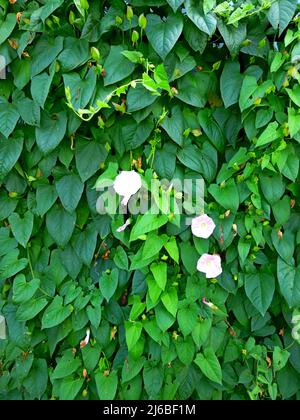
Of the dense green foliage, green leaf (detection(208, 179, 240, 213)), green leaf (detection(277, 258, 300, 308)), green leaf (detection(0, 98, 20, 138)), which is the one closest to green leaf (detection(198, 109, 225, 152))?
the dense green foliage

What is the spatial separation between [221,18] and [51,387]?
1.29 meters

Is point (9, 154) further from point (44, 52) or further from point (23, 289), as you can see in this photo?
point (23, 289)

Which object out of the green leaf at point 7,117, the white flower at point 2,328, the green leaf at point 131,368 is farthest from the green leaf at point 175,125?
the white flower at point 2,328

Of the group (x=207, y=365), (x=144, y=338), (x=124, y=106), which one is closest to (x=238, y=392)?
(x=207, y=365)

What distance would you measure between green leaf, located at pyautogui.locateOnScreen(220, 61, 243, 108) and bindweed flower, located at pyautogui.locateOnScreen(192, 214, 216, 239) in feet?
1.09

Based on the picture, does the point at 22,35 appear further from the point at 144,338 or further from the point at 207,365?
the point at 207,365

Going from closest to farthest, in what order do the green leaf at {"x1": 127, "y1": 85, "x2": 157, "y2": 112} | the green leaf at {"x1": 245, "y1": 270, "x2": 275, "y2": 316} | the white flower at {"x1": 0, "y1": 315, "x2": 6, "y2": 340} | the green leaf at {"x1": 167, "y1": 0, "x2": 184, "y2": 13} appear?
the green leaf at {"x1": 167, "y1": 0, "x2": 184, "y2": 13} → the green leaf at {"x1": 127, "y1": 85, "x2": 157, "y2": 112} → the green leaf at {"x1": 245, "y1": 270, "x2": 275, "y2": 316} → the white flower at {"x1": 0, "y1": 315, "x2": 6, "y2": 340}

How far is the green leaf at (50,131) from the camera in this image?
139 centimetres

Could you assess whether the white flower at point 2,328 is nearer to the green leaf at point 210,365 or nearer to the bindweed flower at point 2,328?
the bindweed flower at point 2,328

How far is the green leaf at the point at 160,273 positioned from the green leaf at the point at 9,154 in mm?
527

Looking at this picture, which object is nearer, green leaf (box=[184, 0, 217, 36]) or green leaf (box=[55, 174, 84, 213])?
green leaf (box=[184, 0, 217, 36])

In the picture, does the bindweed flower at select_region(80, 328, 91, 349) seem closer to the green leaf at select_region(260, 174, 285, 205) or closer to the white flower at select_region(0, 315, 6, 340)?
the white flower at select_region(0, 315, 6, 340)

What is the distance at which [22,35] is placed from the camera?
1.38m

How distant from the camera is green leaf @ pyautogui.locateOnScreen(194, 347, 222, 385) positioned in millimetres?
1455
